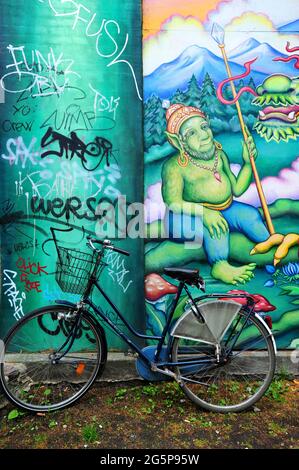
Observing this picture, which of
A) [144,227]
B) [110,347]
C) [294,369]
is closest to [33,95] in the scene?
[144,227]

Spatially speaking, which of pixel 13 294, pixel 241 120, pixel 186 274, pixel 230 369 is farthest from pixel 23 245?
pixel 241 120

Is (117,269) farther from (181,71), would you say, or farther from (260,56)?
(260,56)

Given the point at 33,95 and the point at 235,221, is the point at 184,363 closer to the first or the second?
the point at 235,221

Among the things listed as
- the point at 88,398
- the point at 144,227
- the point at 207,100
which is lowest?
the point at 88,398

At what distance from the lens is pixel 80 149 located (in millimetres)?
4078

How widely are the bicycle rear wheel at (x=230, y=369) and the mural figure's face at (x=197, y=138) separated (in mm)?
1573

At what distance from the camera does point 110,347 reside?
13.7ft

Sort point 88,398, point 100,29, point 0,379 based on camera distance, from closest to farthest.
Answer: point 0,379
point 88,398
point 100,29

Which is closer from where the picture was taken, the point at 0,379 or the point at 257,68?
the point at 0,379

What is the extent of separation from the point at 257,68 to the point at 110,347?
3060 millimetres

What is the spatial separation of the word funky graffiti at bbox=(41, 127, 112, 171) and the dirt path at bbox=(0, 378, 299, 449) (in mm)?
2150

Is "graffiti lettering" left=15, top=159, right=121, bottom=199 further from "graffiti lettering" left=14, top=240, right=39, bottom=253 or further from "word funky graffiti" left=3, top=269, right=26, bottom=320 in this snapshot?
"word funky graffiti" left=3, top=269, right=26, bottom=320

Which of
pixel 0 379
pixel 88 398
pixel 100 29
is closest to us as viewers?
pixel 0 379

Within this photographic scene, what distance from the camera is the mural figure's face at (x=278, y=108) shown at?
162 inches
